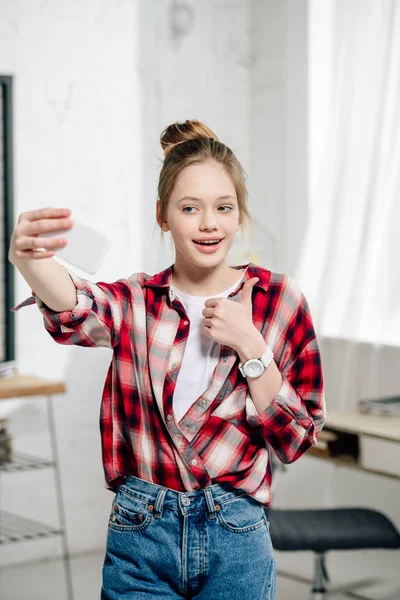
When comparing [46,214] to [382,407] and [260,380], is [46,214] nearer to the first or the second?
[260,380]

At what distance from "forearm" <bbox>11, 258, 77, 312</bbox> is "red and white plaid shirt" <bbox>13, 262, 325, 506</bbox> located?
0.09 ft

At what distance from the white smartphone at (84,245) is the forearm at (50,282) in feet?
0.16

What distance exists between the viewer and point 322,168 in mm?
3213

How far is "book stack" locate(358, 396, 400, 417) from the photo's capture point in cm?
272

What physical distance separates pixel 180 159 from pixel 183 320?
0.75ft

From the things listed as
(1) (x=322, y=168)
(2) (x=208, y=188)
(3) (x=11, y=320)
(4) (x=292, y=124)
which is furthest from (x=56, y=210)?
(4) (x=292, y=124)

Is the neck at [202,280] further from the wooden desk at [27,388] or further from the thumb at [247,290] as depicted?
the wooden desk at [27,388]

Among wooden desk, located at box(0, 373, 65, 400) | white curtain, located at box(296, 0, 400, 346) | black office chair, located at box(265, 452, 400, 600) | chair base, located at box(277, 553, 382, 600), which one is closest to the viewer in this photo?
black office chair, located at box(265, 452, 400, 600)

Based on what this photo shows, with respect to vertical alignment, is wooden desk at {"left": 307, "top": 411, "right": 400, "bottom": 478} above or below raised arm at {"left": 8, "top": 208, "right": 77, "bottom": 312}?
below

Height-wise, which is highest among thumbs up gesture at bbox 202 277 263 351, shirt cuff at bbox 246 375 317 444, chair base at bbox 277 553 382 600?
thumbs up gesture at bbox 202 277 263 351

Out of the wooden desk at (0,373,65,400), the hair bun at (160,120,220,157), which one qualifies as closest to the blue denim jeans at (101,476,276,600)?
the hair bun at (160,120,220,157)

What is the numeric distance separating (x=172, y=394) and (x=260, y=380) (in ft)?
0.40

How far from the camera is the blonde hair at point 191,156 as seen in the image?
1253mm

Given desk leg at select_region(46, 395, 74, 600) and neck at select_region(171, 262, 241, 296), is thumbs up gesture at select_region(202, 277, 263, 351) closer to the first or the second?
neck at select_region(171, 262, 241, 296)
